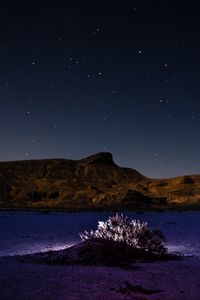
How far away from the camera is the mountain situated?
82.4 m

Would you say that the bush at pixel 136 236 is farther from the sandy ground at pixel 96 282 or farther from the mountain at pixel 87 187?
the mountain at pixel 87 187

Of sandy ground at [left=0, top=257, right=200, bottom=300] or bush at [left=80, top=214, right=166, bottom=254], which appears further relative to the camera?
bush at [left=80, top=214, right=166, bottom=254]

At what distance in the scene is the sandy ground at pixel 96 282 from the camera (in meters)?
9.12

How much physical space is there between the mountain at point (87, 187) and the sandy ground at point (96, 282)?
5924cm

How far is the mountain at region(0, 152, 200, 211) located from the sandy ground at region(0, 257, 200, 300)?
194ft

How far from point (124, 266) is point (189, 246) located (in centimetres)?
857

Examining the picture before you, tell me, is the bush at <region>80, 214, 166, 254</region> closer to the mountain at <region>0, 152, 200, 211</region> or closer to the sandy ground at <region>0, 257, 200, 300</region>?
the sandy ground at <region>0, 257, 200, 300</region>

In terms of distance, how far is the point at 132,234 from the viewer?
1631 cm

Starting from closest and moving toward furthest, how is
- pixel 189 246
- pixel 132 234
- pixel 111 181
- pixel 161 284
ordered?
pixel 161 284
pixel 132 234
pixel 189 246
pixel 111 181

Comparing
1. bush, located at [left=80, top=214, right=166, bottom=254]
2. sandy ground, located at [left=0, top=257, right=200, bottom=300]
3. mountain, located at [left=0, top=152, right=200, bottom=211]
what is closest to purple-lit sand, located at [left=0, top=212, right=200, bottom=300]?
sandy ground, located at [left=0, top=257, right=200, bottom=300]

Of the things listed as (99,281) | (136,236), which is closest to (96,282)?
(99,281)

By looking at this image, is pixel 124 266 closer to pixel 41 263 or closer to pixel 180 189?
pixel 41 263

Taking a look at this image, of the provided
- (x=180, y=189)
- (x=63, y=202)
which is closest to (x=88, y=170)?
(x=180, y=189)

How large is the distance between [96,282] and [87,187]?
328ft
